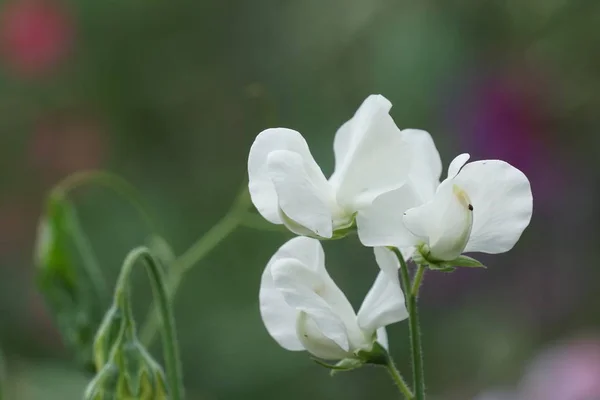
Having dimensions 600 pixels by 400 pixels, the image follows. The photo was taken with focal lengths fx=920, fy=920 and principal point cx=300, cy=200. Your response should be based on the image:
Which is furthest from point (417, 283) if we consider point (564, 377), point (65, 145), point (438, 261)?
point (65, 145)

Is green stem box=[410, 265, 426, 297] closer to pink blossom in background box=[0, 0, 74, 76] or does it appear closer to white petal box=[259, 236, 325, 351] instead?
white petal box=[259, 236, 325, 351]

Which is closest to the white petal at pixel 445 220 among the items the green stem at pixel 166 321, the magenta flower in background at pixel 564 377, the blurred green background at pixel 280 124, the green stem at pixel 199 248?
the green stem at pixel 166 321

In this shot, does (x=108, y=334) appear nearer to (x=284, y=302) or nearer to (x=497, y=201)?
(x=284, y=302)

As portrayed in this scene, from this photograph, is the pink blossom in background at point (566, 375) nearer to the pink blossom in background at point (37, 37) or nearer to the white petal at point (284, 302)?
the white petal at point (284, 302)

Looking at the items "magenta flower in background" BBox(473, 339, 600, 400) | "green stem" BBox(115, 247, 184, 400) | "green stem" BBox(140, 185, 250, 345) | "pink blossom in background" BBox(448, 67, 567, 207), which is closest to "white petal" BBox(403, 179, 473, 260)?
"green stem" BBox(115, 247, 184, 400)

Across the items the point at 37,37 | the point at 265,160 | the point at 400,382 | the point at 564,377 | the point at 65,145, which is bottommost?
the point at 564,377

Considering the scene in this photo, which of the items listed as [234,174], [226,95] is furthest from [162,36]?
[234,174]
